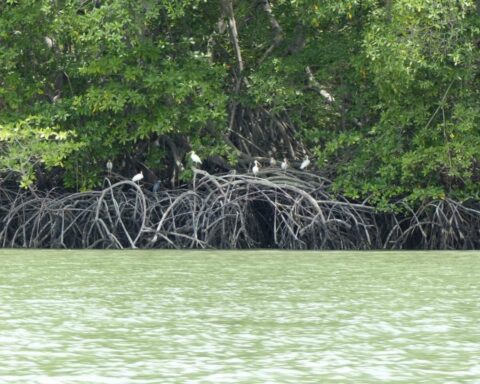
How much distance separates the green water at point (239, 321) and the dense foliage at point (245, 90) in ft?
8.69

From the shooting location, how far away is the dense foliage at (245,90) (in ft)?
51.2

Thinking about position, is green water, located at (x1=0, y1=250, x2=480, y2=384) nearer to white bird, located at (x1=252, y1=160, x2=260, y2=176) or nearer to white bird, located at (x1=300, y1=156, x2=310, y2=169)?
white bird, located at (x1=252, y1=160, x2=260, y2=176)

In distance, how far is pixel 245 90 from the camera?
59.0 ft

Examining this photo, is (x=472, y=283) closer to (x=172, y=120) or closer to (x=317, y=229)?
(x=317, y=229)

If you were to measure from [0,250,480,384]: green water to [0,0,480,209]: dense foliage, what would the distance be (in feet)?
8.69

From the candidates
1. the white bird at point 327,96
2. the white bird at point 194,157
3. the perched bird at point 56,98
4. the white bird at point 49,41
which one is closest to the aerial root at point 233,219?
the white bird at point 194,157

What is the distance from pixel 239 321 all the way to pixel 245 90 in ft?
31.5

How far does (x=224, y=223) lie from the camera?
1644cm

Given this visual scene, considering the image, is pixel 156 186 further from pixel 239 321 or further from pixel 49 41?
pixel 239 321

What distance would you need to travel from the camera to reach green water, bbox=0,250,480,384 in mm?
6723

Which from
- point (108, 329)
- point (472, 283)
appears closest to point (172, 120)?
point (472, 283)

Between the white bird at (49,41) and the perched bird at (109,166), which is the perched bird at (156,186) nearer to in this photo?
the perched bird at (109,166)

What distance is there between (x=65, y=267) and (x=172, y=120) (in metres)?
4.14

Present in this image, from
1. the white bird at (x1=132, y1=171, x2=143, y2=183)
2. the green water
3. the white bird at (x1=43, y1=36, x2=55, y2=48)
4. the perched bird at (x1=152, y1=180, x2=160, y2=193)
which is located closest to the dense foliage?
the white bird at (x1=43, y1=36, x2=55, y2=48)
